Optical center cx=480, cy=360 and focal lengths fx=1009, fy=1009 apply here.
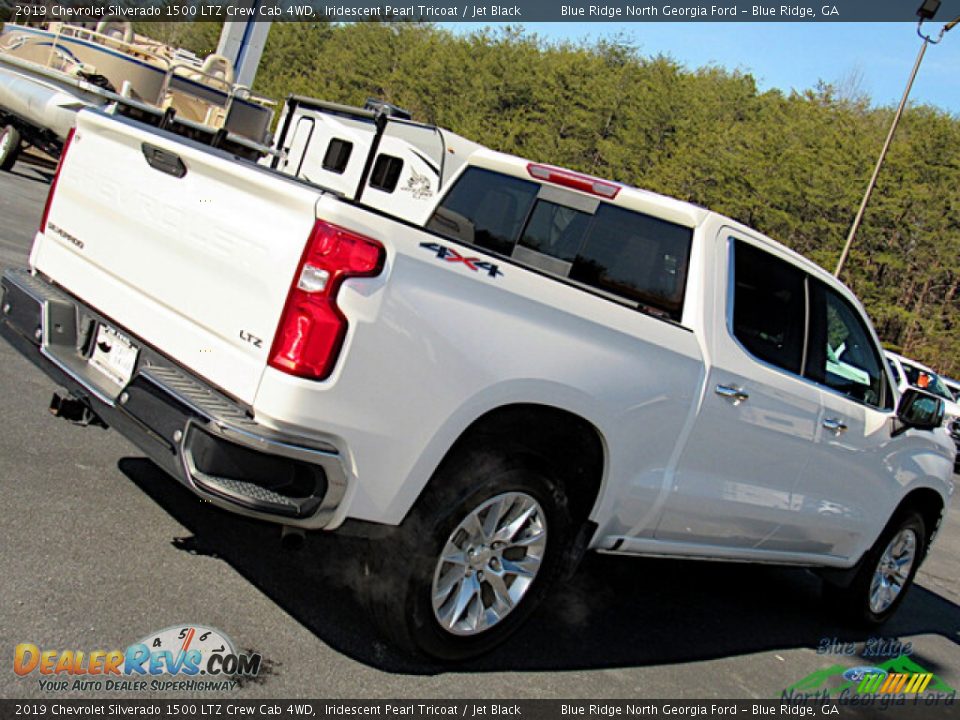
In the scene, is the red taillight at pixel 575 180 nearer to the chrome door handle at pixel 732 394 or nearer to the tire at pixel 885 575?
the chrome door handle at pixel 732 394

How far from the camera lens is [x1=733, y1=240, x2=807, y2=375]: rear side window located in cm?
475

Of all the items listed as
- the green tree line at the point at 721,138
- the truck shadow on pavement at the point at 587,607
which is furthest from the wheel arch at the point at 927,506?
the green tree line at the point at 721,138

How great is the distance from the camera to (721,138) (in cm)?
3712

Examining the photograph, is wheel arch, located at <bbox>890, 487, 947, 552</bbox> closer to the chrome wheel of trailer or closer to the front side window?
the chrome wheel of trailer

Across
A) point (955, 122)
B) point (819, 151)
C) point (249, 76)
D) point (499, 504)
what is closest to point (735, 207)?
point (819, 151)

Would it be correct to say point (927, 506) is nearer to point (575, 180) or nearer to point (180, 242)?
point (575, 180)

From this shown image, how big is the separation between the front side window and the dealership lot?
146 cm

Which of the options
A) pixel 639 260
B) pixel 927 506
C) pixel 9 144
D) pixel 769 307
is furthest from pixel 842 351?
pixel 9 144

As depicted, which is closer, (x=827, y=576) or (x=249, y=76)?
(x=827, y=576)

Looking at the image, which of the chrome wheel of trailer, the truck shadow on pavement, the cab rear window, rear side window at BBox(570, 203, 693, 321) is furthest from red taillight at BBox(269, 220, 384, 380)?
the chrome wheel of trailer

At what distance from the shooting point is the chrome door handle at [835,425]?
5.20 metres

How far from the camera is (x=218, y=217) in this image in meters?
3.58

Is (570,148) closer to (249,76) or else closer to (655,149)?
(655,149)

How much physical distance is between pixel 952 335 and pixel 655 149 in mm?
13100
